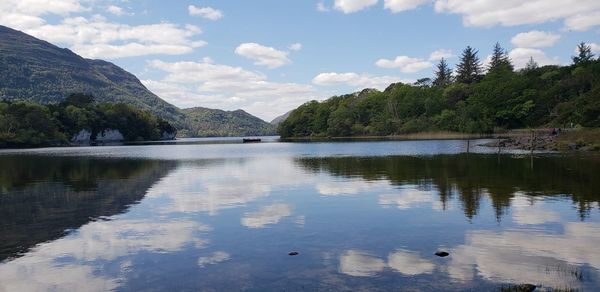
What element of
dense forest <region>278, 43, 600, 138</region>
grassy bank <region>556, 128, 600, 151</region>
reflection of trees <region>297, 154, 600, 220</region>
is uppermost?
dense forest <region>278, 43, 600, 138</region>

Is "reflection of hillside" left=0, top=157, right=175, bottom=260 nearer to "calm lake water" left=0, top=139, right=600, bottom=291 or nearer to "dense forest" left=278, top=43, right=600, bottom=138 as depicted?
"calm lake water" left=0, top=139, right=600, bottom=291

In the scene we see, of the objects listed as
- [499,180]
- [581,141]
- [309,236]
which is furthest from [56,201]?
[581,141]

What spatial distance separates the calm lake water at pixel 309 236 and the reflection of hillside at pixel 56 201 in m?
0.13

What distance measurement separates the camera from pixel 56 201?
28000mm

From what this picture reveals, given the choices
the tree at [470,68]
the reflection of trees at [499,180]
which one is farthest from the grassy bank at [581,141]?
the tree at [470,68]

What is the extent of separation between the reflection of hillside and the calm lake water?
0.43 feet

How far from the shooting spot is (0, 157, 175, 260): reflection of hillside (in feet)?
63.1

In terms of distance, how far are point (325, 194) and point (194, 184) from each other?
12.4m

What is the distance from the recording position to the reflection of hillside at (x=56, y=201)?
63.1 ft

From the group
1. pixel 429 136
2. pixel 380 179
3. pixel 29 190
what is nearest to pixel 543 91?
pixel 429 136

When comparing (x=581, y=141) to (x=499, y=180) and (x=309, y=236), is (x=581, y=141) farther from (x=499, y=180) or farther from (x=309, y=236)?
(x=309, y=236)

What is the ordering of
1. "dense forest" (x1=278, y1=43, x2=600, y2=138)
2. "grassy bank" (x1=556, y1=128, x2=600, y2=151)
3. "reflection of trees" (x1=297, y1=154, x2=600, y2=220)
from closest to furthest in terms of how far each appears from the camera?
"reflection of trees" (x1=297, y1=154, x2=600, y2=220), "grassy bank" (x1=556, y1=128, x2=600, y2=151), "dense forest" (x1=278, y1=43, x2=600, y2=138)

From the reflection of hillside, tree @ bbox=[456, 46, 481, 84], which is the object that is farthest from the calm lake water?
tree @ bbox=[456, 46, 481, 84]

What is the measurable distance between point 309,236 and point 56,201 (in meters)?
18.6
